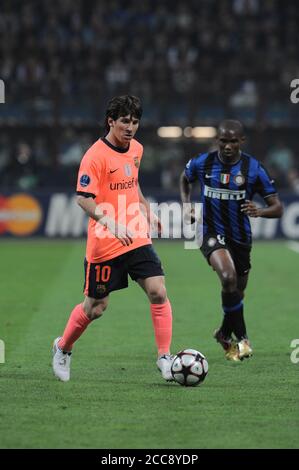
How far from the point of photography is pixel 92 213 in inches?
290

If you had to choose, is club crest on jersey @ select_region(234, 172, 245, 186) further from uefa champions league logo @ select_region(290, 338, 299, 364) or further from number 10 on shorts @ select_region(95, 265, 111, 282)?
number 10 on shorts @ select_region(95, 265, 111, 282)

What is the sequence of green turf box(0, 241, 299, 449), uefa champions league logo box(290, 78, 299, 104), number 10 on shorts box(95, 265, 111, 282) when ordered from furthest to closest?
uefa champions league logo box(290, 78, 299, 104) < number 10 on shorts box(95, 265, 111, 282) < green turf box(0, 241, 299, 449)

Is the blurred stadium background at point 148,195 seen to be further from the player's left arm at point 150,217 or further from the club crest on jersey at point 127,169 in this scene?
the club crest on jersey at point 127,169

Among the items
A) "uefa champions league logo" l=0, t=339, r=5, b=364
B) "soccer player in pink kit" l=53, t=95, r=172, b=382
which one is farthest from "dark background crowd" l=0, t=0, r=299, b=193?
"soccer player in pink kit" l=53, t=95, r=172, b=382

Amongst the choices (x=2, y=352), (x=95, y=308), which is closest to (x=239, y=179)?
(x=95, y=308)

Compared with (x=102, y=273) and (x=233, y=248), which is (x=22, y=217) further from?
(x=102, y=273)

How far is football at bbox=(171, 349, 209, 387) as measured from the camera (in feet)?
24.6

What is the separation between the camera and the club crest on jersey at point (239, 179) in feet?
30.1

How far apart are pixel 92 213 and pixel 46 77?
20290mm

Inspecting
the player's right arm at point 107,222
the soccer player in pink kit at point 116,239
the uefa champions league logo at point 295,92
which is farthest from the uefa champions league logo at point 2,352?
the uefa champions league logo at point 295,92

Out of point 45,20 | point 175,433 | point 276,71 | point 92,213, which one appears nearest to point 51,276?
point 92,213

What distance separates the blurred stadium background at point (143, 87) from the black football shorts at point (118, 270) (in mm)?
16051
